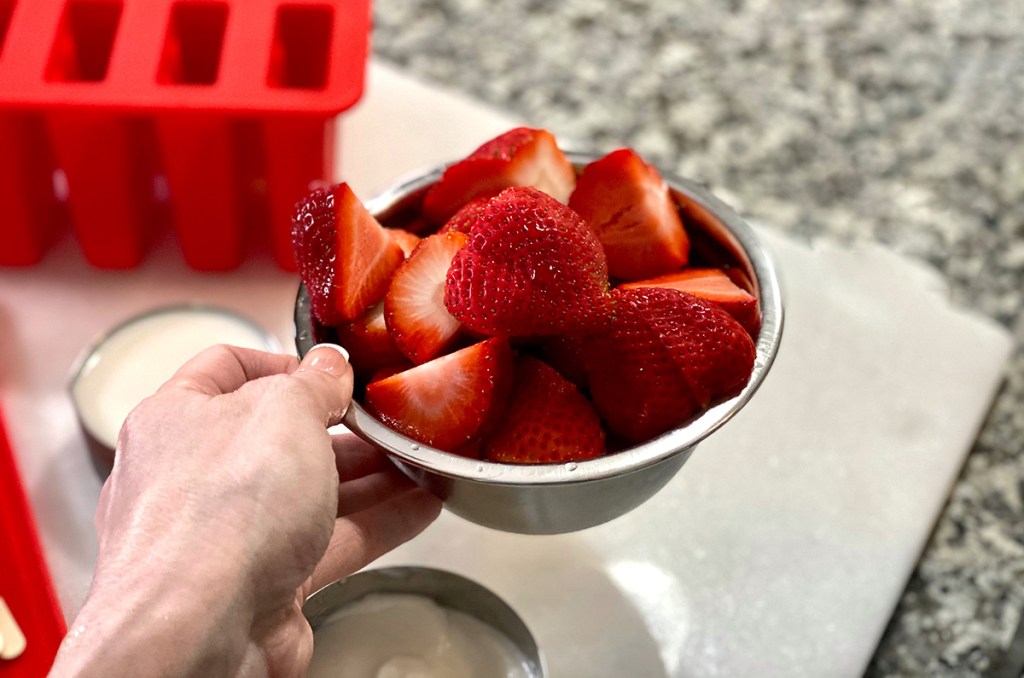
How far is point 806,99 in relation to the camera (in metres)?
1.47

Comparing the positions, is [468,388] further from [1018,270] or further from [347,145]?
[1018,270]

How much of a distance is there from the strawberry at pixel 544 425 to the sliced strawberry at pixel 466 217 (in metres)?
0.10

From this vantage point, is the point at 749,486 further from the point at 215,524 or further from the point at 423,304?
the point at 215,524

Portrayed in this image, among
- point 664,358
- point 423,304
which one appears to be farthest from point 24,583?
point 664,358

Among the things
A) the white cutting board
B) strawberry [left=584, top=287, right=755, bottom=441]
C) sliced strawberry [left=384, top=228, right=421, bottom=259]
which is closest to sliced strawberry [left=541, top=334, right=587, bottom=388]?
strawberry [left=584, top=287, right=755, bottom=441]

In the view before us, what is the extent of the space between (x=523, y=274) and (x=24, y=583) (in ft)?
1.61

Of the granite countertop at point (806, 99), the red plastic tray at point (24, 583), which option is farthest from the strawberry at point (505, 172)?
the granite countertop at point (806, 99)

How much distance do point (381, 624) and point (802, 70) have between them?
Answer: 1.06 metres

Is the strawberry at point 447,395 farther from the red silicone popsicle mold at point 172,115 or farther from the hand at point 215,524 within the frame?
the red silicone popsicle mold at point 172,115

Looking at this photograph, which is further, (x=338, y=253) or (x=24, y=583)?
(x=24, y=583)

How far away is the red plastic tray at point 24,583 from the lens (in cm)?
79

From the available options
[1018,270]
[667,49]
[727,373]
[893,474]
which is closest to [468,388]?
[727,373]

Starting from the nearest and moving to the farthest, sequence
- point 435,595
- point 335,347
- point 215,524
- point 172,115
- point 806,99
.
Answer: point 215,524
point 335,347
point 435,595
point 172,115
point 806,99

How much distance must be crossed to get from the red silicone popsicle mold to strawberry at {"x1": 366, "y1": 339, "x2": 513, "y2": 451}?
35 cm
